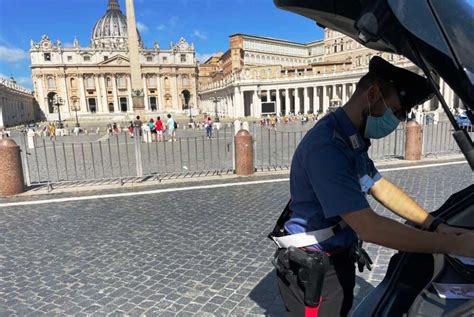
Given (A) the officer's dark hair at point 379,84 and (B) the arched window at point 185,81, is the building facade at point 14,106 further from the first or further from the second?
(A) the officer's dark hair at point 379,84

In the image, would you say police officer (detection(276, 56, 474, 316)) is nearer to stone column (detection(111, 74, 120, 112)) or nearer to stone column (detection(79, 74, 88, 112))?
stone column (detection(79, 74, 88, 112))

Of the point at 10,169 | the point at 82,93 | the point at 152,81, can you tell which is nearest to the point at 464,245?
the point at 10,169

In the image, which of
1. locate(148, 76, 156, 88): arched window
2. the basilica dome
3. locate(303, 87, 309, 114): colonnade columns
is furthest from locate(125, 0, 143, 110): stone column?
the basilica dome

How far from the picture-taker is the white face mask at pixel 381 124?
1.46 meters

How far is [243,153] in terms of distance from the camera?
8.59m

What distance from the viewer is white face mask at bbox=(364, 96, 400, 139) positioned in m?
1.46

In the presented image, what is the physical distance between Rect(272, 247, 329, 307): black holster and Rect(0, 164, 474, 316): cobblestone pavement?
1538 mm

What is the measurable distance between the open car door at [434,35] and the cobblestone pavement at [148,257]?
94.4 inches

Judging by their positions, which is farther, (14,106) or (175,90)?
(175,90)

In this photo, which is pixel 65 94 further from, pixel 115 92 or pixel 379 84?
pixel 379 84

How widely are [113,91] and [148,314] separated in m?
99.2

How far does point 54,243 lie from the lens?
15.0 ft

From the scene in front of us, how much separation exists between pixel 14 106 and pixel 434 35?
331 ft

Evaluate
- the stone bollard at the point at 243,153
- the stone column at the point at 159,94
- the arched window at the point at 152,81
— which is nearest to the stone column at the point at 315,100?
the stone column at the point at 159,94
